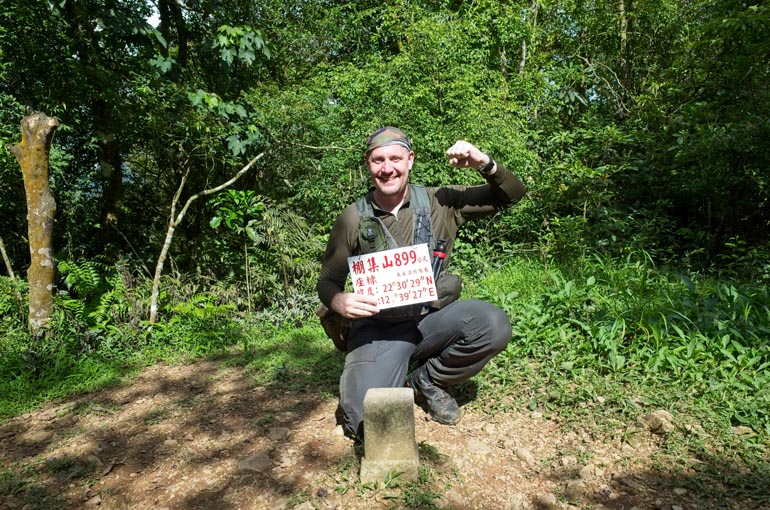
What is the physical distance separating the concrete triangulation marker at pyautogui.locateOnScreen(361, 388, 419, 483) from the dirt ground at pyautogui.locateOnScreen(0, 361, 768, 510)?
0.26ft

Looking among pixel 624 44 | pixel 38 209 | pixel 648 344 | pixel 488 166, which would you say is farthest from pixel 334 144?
pixel 624 44

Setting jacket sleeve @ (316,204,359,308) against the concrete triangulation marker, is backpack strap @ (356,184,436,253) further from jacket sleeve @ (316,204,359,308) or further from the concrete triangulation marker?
the concrete triangulation marker

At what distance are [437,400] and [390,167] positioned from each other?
4.63 feet

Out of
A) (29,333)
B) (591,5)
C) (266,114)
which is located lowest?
(29,333)

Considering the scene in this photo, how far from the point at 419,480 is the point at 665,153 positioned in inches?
266

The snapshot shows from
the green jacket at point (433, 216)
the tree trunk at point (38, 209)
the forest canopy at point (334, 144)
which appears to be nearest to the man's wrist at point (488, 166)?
the green jacket at point (433, 216)

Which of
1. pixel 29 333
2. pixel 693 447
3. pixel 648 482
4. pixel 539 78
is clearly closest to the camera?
pixel 648 482

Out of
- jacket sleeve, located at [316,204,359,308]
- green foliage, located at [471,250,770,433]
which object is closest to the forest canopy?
green foliage, located at [471,250,770,433]

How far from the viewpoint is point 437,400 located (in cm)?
291

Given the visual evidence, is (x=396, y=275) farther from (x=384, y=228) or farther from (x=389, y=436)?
(x=389, y=436)

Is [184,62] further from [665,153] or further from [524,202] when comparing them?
[665,153]

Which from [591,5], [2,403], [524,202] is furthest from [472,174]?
[591,5]

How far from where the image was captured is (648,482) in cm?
228

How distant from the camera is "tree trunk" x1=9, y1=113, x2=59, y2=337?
411cm
